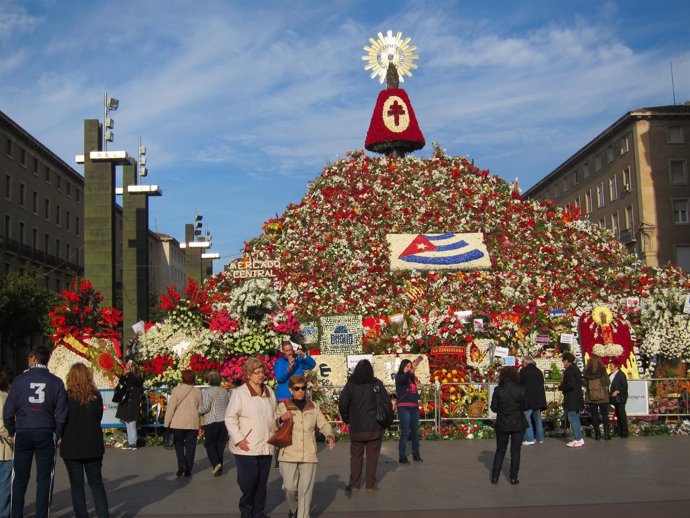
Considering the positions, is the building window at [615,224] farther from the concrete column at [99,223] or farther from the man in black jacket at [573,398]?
the man in black jacket at [573,398]

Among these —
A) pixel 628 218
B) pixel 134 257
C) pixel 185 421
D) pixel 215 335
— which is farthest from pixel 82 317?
pixel 628 218

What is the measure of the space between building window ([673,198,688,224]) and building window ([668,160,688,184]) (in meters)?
1.35

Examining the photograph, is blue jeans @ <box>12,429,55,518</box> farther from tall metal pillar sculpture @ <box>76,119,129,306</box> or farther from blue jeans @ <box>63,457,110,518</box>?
tall metal pillar sculpture @ <box>76,119,129,306</box>

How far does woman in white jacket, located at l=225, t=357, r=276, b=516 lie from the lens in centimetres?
803

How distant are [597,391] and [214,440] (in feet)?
24.2

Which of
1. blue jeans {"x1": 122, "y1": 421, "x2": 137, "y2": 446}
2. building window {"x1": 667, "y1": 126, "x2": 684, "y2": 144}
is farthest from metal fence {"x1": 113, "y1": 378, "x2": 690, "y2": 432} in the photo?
building window {"x1": 667, "y1": 126, "x2": 684, "y2": 144}

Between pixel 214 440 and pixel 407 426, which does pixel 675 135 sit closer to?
pixel 407 426

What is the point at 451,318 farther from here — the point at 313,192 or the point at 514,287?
the point at 313,192

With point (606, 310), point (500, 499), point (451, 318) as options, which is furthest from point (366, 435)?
point (606, 310)

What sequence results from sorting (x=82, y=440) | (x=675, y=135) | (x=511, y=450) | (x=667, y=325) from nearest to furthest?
(x=82, y=440), (x=511, y=450), (x=667, y=325), (x=675, y=135)

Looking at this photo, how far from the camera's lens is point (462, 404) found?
54.7 ft

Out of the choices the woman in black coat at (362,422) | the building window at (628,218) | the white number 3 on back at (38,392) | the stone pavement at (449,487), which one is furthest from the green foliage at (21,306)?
the building window at (628,218)

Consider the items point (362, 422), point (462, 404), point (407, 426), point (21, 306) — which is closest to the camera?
point (362, 422)

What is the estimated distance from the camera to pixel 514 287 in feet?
77.2
